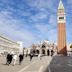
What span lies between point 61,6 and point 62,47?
29.9 meters

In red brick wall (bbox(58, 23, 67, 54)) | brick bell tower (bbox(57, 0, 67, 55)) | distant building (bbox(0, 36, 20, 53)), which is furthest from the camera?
brick bell tower (bbox(57, 0, 67, 55))

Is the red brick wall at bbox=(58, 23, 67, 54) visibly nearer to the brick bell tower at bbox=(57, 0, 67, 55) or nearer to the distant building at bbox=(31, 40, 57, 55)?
the brick bell tower at bbox=(57, 0, 67, 55)

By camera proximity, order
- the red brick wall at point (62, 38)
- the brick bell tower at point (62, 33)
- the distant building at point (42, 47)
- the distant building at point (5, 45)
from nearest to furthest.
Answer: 1. the distant building at point (5, 45)
2. the red brick wall at point (62, 38)
3. the brick bell tower at point (62, 33)
4. the distant building at point (42, 47)

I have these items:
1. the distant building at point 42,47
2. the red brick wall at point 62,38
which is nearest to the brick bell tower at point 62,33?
the red brick wall at point 62,38

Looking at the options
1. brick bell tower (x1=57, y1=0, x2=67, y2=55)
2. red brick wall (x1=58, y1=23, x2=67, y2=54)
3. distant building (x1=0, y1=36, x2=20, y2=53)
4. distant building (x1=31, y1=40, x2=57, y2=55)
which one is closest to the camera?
distant building (x1=0, y1=36, x2=20, y2=53)

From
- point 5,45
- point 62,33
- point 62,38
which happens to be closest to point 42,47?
point 62,33

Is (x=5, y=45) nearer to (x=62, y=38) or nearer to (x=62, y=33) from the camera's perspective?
(x=62, y=38)

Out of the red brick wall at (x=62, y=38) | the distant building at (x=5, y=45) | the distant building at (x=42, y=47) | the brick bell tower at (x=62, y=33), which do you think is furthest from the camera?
the distant building at (x=42, y=47)

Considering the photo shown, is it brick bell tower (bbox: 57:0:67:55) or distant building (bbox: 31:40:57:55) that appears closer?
brick bell tower (bbox: 57:0:67:55)

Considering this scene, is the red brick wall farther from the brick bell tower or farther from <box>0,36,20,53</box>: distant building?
<box>0,36,20,53</box>: distant building

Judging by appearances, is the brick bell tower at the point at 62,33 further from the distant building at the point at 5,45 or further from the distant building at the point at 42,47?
the distant building at the point at 5,45

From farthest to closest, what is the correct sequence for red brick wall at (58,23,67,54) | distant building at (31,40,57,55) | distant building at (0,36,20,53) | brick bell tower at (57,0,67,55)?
distant building at (31,40,57,55) → brick bell tower at (57,0,67,55) → red brick wall at (58,23,67,54) → distant building at (0,36,20,53)

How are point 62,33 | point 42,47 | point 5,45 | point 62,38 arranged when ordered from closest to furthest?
point 62,38 → point 62,33 → point 5,45 → point 42,47

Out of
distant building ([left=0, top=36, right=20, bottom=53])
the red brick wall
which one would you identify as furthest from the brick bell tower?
distant building ([left=0, top=36, right=20, bottom=53])
